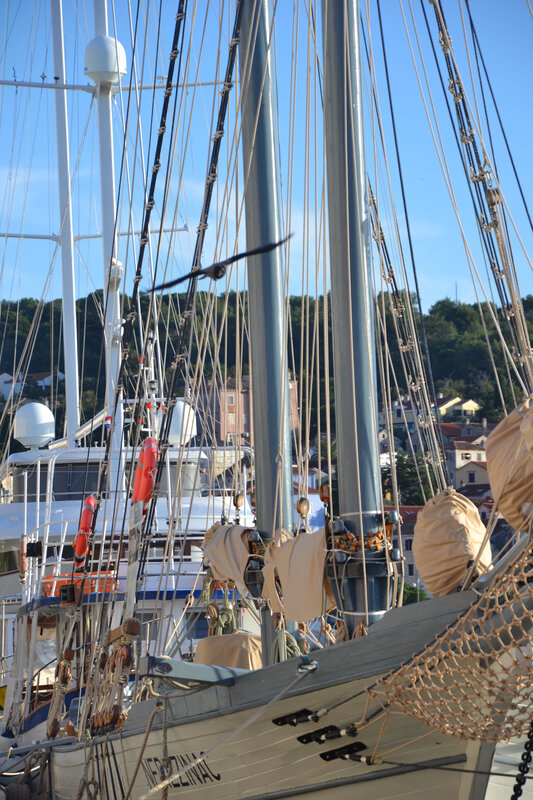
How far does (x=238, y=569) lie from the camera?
26.8 ft

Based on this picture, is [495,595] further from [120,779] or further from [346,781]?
[120,779]

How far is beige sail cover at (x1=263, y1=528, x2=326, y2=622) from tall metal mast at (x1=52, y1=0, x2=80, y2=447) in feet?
45.8

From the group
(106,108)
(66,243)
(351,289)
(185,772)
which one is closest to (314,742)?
(185,772)

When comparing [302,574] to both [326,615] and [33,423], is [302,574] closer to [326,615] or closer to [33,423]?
[326,615]

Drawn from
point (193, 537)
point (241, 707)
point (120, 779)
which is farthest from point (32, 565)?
point (241, 707)

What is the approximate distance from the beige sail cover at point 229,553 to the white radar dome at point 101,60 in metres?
13.4

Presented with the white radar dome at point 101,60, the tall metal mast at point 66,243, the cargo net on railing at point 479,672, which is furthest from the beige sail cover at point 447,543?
the white radar dome at point 101,60

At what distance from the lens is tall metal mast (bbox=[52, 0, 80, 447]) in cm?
2113

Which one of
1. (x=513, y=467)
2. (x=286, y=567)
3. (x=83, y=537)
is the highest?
(x=83, y=537)

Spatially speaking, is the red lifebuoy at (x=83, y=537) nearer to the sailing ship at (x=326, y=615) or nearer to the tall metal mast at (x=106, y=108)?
the sailing ship at (x=326, y=615)

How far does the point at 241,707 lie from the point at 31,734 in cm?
714

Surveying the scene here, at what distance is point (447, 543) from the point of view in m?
5.49

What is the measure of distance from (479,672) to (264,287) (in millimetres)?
4568

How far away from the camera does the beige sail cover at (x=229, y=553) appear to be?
26.9ft
